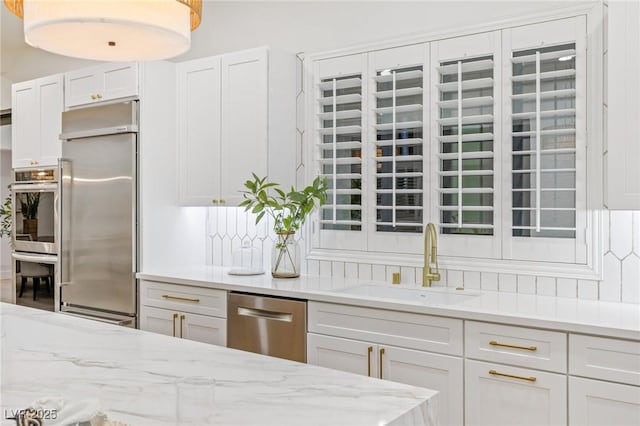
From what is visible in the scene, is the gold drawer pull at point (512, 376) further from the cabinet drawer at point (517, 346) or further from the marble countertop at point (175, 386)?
the marble countertop at point (175, 386)

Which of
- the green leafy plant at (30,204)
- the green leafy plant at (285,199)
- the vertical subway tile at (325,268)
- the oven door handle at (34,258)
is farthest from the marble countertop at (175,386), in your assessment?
the green leafy plant at (30,204)

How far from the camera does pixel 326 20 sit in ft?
12.2

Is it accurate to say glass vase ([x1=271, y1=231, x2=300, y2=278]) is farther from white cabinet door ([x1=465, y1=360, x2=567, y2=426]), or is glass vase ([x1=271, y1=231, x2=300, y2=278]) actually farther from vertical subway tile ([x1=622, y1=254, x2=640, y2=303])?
vertical subway tile ([x1=622, y1=254, x2=640, y2=303])

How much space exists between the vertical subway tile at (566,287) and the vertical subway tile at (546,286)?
0.06 feet

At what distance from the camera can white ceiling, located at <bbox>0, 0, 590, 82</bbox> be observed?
318 centimetres

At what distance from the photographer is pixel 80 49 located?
189cm

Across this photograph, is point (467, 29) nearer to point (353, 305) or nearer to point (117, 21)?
point (353, 305)

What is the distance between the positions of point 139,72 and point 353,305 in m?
2.18

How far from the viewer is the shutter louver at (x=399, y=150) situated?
329 centimetres

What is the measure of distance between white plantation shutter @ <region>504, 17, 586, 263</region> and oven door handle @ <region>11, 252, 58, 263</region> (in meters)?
3.24

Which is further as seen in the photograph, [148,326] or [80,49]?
[148,326]

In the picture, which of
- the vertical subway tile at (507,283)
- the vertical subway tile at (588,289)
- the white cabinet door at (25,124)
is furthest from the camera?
the white cabinet door at (25,124)

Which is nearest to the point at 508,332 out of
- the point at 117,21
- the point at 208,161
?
the point at 117,21

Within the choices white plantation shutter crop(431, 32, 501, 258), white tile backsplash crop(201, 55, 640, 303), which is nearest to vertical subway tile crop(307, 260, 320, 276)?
white tile backsplash crop(201, 55, 640, 303)
